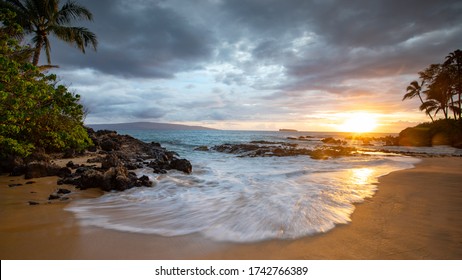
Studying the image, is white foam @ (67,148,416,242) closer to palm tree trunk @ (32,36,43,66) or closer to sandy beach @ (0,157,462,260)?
sandy beach @ (0,157,462,260)

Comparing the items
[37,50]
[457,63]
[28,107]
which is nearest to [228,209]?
[28,107]

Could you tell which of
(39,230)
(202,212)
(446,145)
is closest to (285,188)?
(202,212)

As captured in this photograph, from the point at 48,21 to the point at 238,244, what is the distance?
20414 mm

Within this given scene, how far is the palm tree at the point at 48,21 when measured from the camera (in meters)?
14.5

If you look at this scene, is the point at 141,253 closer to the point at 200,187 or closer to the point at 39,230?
the point at 39,230

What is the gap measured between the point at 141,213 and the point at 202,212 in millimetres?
1241

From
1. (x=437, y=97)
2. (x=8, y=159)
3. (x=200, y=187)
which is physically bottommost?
(x=200, y=187)

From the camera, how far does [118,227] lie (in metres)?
3.65

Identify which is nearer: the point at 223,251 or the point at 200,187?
the point at 223,251

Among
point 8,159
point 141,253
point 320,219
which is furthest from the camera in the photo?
point 8,159

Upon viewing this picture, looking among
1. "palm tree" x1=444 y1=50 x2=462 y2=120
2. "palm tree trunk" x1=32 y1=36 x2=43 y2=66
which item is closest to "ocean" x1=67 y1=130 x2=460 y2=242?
"palm tree trunk" x1=32 y1=36 x2=43 y2=66

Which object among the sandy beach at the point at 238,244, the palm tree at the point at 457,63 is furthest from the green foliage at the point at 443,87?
the sandy beach at the point at 238,244

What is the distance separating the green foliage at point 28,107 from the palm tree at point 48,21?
6067 millimetres

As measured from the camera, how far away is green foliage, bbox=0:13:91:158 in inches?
239
